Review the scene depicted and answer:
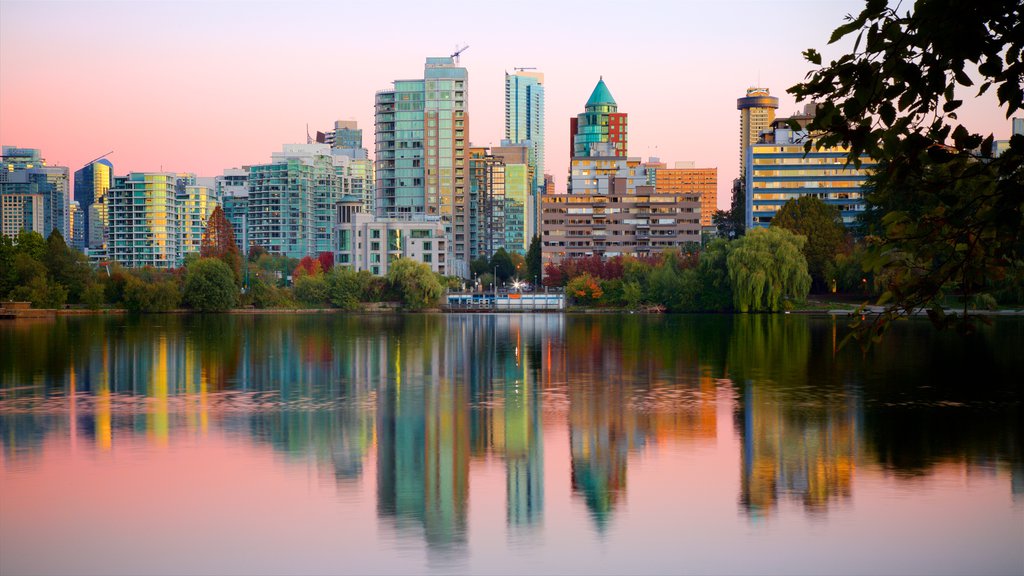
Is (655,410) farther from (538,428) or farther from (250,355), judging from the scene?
(250,355)

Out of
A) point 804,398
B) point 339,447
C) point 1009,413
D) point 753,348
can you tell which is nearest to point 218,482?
point 339,447

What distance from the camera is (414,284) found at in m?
122

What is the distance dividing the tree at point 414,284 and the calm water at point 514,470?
3150 inches

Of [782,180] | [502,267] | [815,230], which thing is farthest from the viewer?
[502,267]

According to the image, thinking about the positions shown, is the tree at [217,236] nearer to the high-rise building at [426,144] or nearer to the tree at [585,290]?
the high-rise building at [426,144]

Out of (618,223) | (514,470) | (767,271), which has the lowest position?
(514,470)

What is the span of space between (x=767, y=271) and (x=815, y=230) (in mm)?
17265

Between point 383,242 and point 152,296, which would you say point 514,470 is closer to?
point 152,296

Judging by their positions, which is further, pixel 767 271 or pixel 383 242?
pixel 383 242

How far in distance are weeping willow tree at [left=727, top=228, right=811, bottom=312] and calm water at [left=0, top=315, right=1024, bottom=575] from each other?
2241 inches

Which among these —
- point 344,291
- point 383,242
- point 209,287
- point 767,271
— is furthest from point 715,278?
point 209,287

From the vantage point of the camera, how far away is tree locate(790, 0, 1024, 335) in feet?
24.2

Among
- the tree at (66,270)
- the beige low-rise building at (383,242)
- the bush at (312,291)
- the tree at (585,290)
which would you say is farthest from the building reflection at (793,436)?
the beige low-rise building at (383,242)

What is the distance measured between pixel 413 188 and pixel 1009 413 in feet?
512
